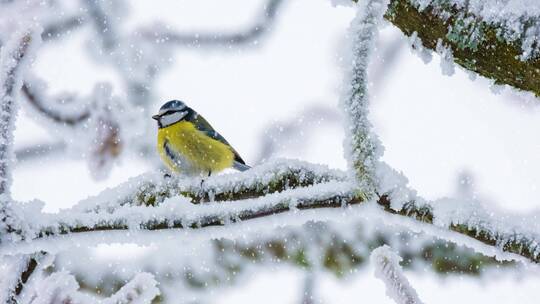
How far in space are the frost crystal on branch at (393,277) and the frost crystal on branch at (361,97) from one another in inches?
5.4

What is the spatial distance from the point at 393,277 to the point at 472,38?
593mm

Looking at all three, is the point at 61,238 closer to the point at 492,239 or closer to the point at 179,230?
the point at 179,230

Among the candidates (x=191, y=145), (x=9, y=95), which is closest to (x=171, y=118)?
(x=191, y=145)

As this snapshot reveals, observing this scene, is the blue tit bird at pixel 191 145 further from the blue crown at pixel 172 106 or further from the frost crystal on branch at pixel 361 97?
the frost crystal on branch at pixel 361 97

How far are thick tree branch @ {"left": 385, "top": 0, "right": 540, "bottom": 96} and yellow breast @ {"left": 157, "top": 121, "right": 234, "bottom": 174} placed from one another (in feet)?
7.82

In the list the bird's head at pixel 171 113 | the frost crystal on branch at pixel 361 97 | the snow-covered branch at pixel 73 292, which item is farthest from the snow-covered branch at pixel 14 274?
the bird's head at pixel 171 113

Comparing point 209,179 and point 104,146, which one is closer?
point 209,179

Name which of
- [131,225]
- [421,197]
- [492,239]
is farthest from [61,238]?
[492,239]

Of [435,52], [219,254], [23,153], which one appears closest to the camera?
[435,52]

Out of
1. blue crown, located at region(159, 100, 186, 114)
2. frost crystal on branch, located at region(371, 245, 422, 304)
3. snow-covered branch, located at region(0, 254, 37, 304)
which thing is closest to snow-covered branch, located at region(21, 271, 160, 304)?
snow-covered branch, located at region(0, 254, 37, 304)

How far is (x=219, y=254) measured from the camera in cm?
228

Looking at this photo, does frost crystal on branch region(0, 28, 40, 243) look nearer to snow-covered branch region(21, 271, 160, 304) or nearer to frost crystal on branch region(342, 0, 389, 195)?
snow-covered branch region(21, 271, 160, 304)

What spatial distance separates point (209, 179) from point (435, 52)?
562mm

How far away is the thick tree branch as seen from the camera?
1401 millimetres
